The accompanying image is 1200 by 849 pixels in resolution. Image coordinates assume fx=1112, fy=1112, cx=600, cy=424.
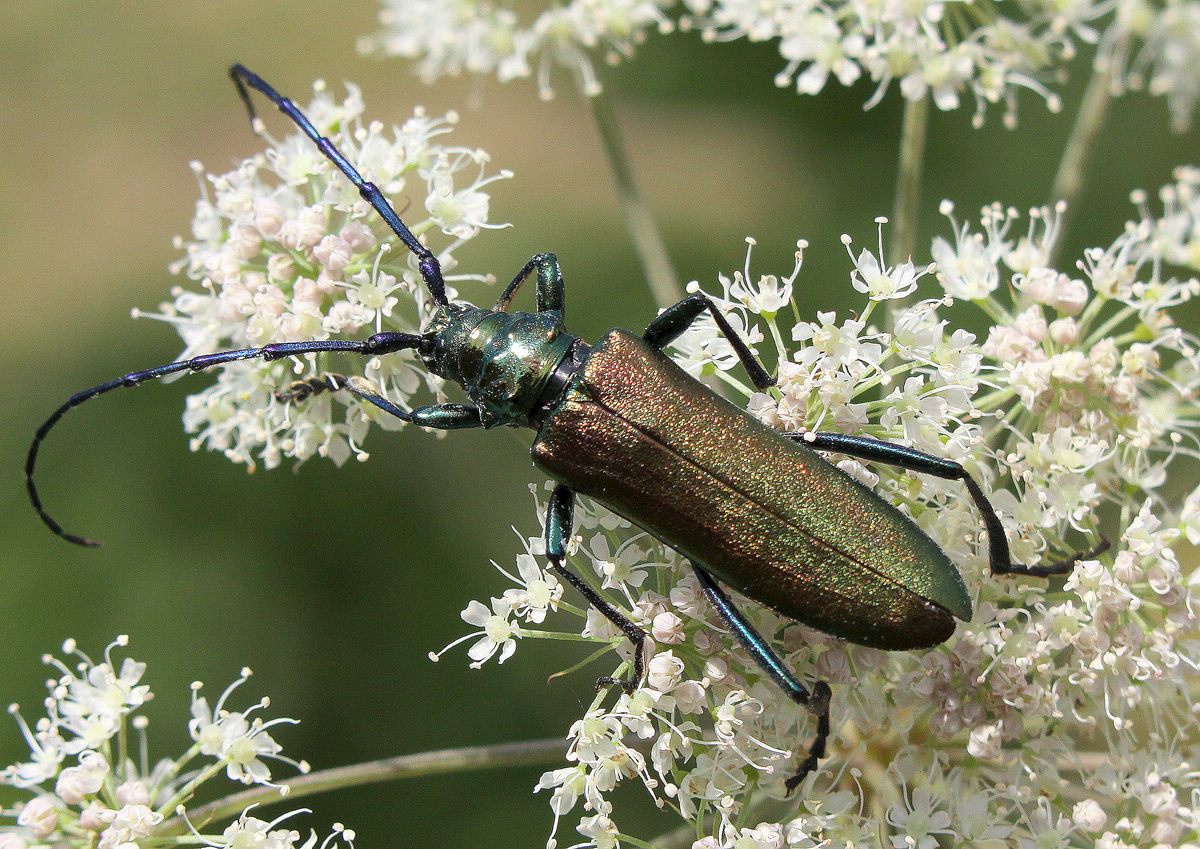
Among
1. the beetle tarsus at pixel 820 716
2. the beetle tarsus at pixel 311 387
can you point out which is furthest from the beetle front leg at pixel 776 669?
the beetle tarsus at pixel 311 387

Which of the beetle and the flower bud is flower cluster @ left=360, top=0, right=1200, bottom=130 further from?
the flower bud

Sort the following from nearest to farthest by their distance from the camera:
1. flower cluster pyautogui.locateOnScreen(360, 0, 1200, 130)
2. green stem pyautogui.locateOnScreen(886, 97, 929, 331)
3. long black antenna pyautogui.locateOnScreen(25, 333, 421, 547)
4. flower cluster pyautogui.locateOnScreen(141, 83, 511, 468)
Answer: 1. long black antenna pyautogui.locateOnScreen(25, 333, 421, 547)
2. flower cluster pyautogui.locateOnScreen(141, 83, 511, 468)
3. green stem pyautogui.locateOnScreen(886, 97, 929, 331)
4. flower cluster pyautogui.locateOnScreen(360, 0, 1200, 130)

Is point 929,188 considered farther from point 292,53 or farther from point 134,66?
point 134,66

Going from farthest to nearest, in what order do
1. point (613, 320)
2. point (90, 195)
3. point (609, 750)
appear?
point (90, 195) → point (613, 320) → point (609, 750)

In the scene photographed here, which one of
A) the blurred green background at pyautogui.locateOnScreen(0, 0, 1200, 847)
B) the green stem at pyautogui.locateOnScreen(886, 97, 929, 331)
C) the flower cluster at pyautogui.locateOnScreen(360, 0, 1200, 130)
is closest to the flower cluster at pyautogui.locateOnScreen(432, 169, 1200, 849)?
the green stem at pyautogui.locateOnScreen(886, 97, 929, 331)

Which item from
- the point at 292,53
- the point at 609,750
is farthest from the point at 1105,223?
the point at 292,53

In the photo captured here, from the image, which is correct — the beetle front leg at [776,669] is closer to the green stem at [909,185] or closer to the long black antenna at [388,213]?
the long black antenna at [388,213]
